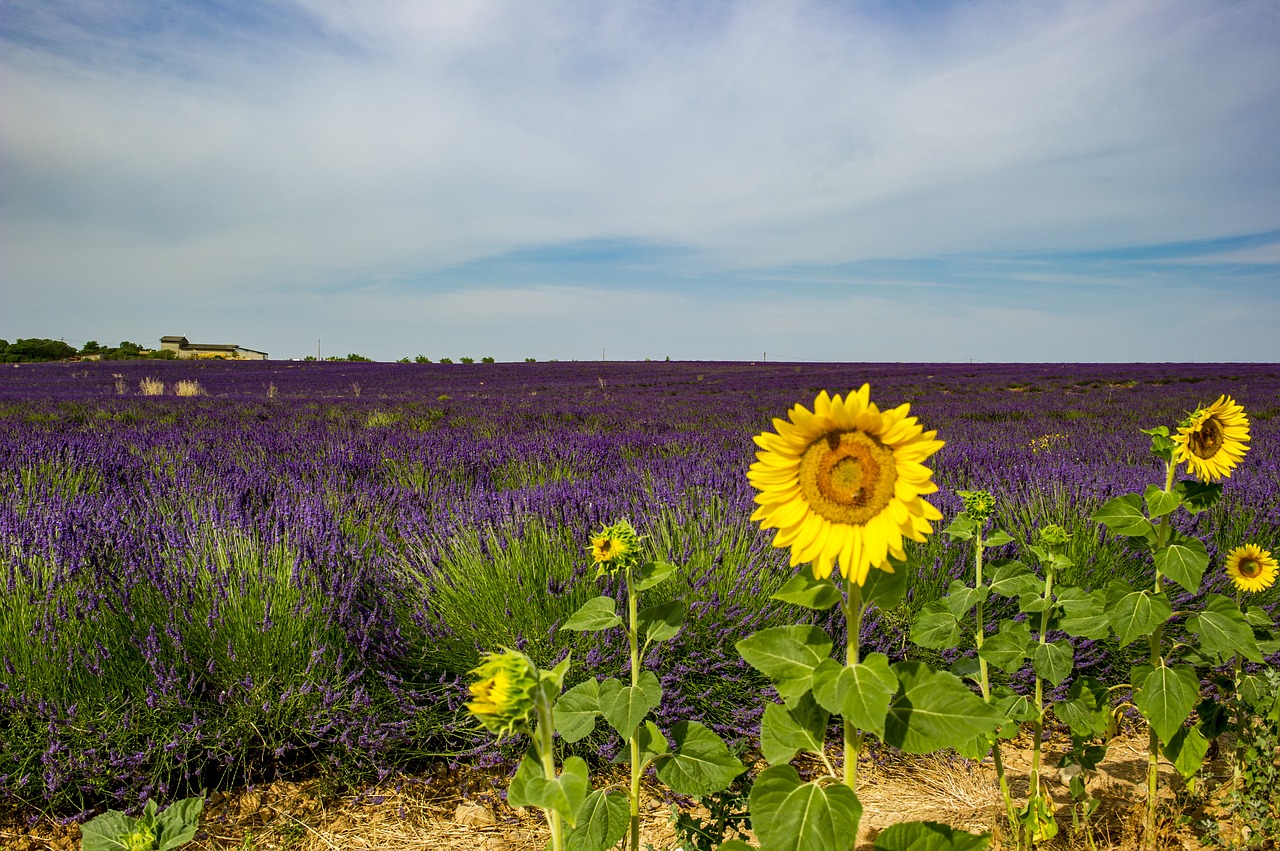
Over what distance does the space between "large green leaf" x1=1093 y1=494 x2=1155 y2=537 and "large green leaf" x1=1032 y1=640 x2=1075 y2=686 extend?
0.28 meters

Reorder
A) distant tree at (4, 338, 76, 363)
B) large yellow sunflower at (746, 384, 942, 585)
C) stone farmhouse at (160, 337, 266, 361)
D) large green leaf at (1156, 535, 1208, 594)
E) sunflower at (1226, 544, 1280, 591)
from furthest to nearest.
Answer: stone farmhouse at (160, 337, 266, 361), distant tree at (4, 338, 76, 363), sunflower at (1226, 544, 1280, 591), large green leaf at (1156, 535, 1208, 594), large yellow sunflower at (746, 384, 942, 585)

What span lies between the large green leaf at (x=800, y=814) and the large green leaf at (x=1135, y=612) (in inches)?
30.8

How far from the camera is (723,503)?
3.16 m

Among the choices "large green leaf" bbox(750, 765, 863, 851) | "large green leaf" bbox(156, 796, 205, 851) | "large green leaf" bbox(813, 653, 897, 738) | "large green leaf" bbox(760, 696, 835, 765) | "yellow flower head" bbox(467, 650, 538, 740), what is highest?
"yellow flower head" bbox(467, 650, 538, 740)

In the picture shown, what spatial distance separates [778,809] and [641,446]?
4.97 metres

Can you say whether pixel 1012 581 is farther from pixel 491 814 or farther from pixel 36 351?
pixel 36 351

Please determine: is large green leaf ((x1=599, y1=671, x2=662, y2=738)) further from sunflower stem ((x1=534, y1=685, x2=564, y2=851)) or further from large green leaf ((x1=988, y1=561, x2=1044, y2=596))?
large green leaf ((x1=988, y1=561, x2=1044, y2=596))

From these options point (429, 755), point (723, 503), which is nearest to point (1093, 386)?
point (723, 503)

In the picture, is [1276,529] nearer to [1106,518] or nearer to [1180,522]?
[1180,522]

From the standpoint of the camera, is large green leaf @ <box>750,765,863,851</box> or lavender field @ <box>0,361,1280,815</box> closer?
large green leaf @ <box>750,765,863,851</box>

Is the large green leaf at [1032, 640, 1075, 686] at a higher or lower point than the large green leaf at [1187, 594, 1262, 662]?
lower

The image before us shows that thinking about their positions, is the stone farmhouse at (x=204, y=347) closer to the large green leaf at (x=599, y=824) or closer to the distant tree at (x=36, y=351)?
the distant tree at (x=36, y=351)

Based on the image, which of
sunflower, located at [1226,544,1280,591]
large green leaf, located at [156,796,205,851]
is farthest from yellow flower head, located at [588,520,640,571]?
sunflower, located at [1226,544,1280,591]

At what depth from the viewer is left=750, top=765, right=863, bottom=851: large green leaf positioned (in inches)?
32.5
